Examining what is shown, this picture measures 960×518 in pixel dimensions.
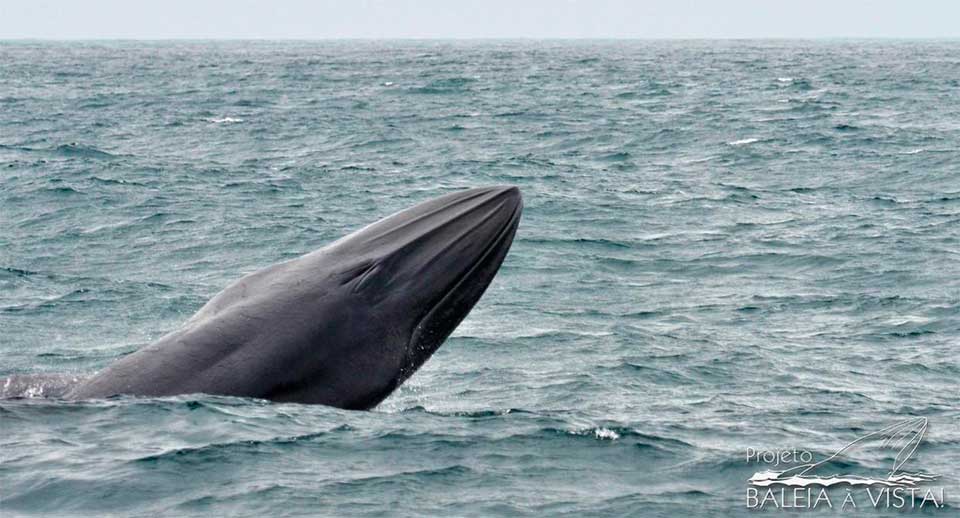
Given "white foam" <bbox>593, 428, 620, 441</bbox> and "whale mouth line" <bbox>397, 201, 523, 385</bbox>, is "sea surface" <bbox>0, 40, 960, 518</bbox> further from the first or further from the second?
"whale mouth line" <bbox>397, 201, 523, 385</bbox>

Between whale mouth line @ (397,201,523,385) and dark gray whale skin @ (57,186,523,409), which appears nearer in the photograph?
dark gray whale skin @ (57,186,523,409)

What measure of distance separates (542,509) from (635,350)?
904 cm

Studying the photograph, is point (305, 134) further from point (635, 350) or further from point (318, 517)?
point (318, 517)

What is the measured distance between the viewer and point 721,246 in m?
30.0

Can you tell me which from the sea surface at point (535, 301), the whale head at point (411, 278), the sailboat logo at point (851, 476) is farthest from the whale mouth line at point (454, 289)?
the sailboat logo at point (851, 476)

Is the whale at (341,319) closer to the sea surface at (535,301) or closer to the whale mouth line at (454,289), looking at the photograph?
the whale mouth line at (454,289)

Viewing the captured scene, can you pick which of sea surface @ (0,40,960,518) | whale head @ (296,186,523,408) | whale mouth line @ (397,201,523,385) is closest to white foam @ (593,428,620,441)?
sea surface @ (0,40,960,518)

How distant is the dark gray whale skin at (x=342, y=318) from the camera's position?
40.7 ft

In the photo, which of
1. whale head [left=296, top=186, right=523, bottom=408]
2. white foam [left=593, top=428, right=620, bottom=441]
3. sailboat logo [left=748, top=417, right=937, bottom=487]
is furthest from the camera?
white foam [left=593, top=428, right=620, bottom=441]

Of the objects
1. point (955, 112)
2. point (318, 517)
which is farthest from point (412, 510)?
point (955, 112)

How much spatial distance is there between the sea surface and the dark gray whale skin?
0.89ft

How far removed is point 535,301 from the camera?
24.5 metres

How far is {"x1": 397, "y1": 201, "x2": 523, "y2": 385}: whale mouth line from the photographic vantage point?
1271 cm

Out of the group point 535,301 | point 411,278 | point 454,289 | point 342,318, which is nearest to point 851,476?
point 454,289
